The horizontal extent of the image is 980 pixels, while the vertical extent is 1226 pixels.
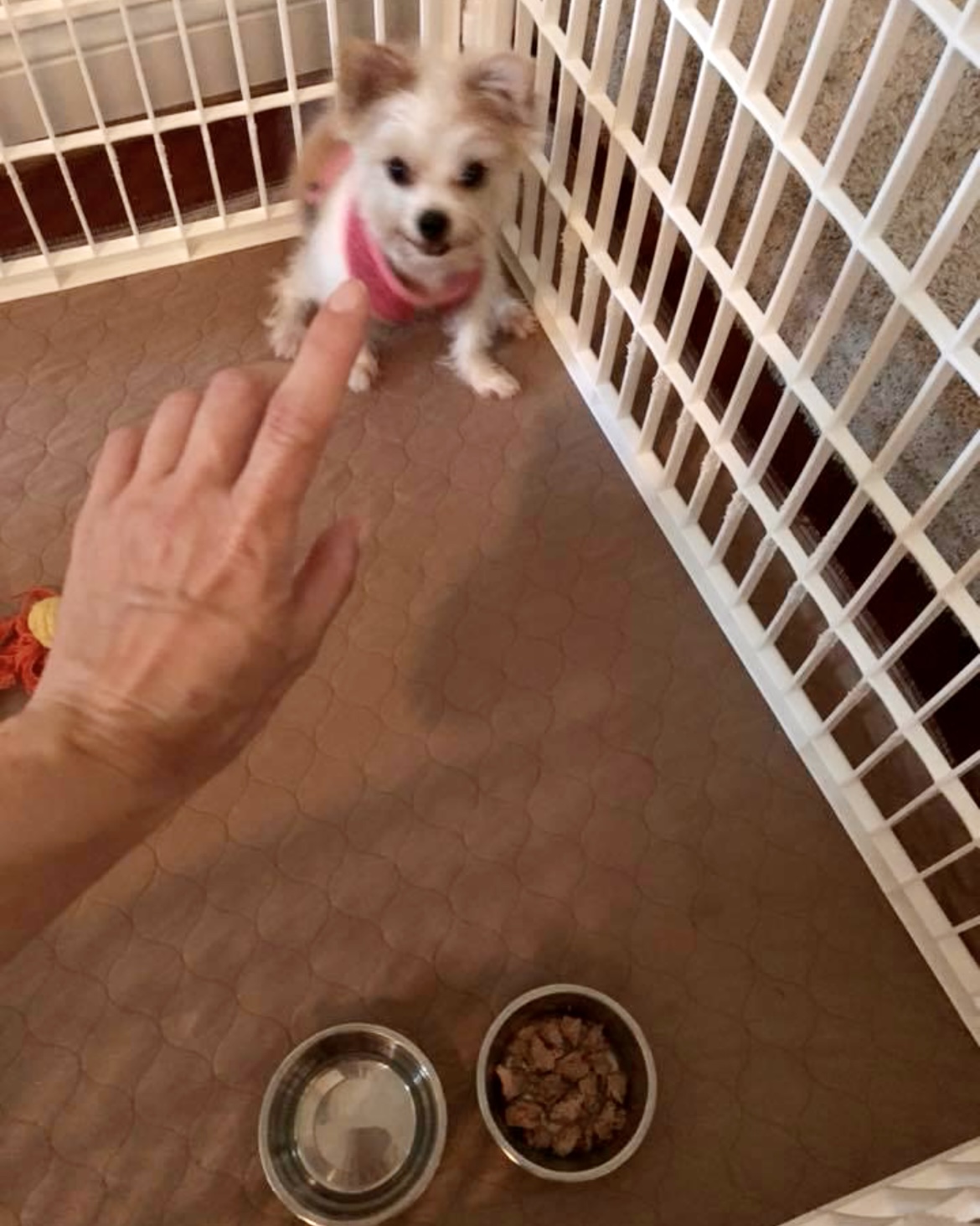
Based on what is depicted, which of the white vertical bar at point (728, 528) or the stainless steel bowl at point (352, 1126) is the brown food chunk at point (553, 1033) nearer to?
the stainless steel bowl at point (352, 1126)

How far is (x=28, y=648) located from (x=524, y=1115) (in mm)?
734

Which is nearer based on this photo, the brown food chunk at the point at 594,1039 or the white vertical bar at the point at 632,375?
the brown food chunk at the point at 594,1039

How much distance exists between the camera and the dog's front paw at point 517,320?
1.60 meters

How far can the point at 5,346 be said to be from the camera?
1567 mm

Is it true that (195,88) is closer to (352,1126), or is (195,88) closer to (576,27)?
(576,27)

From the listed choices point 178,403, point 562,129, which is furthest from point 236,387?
point 562,129

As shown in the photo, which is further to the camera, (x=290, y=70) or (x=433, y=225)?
(x=290, y=70)

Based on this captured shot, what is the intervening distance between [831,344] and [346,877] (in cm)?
83

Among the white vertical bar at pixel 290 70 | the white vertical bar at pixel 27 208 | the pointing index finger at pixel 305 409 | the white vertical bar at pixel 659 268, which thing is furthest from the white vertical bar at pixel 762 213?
the white vertical bar at pixel 27 208

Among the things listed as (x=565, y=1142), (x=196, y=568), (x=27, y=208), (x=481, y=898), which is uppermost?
(x=27, y=208)

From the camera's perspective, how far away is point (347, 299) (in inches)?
25.5

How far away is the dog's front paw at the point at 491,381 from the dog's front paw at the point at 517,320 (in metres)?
0.08

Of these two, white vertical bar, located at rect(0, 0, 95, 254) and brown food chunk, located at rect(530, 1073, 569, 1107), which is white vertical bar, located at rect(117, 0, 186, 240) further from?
brown food chunk, located at rect(530, 1073, 569, 1107)

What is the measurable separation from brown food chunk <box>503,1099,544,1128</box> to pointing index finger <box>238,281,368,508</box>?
0.73m
